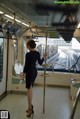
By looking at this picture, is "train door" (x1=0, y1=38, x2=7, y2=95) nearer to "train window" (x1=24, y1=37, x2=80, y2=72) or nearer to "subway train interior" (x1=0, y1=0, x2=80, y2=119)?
"subway train interior" (x1=0, y1=0, x2=80, y2=119)

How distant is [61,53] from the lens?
7707 millimetres

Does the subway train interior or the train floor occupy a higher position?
the subway train interior

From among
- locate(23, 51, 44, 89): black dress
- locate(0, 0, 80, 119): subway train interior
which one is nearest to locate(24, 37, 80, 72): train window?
locate(0, 0, 80, 119): subway train interior

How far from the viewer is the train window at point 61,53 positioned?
7.46 m

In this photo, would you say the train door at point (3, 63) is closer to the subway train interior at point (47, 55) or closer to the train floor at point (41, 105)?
the subway train interior at point (47, 55)

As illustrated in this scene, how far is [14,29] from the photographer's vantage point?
428cm

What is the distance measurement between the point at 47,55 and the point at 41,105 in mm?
2047

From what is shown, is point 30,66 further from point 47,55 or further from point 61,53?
point 61,53

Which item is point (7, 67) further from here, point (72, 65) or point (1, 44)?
point (72, 65)

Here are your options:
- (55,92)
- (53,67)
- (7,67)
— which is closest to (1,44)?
(7,67)

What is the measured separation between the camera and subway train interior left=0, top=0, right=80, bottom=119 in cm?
333

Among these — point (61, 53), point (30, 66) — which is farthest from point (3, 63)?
point (61, 53)

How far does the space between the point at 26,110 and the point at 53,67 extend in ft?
11.0

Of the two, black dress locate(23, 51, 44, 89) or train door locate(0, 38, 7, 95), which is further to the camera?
train door locate(0, 38, 7, 95)
